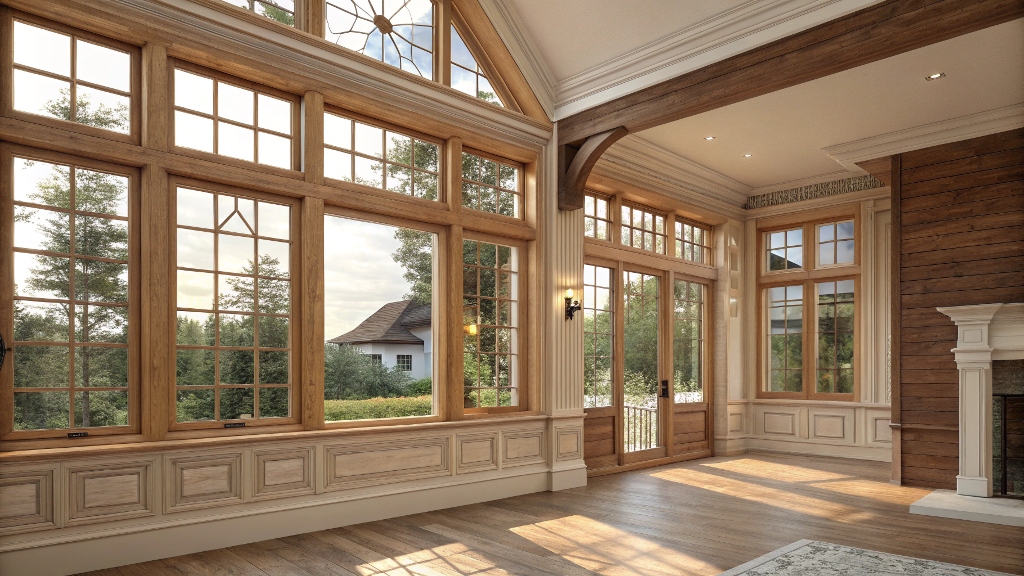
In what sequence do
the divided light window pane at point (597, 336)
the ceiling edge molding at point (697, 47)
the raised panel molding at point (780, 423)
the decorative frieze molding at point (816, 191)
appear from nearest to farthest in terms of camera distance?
1. the ceiling edge molding at point (697, 47)
2. the divided light window pane at point (597, 336)
3. the decorative frieze molding at point (816, 191)
4. the raised panel molding at point (780, 423)

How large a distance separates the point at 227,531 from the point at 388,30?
4.02m

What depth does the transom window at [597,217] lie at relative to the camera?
26.3ft

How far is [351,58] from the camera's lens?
5.53 metres

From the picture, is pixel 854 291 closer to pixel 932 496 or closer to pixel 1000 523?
pixel 932 496

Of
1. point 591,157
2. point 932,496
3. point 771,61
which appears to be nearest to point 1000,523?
point 932,496

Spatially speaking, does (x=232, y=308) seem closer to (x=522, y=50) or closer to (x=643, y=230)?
(x=522, y=50)

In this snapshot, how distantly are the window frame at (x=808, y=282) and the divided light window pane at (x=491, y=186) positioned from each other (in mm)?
4697

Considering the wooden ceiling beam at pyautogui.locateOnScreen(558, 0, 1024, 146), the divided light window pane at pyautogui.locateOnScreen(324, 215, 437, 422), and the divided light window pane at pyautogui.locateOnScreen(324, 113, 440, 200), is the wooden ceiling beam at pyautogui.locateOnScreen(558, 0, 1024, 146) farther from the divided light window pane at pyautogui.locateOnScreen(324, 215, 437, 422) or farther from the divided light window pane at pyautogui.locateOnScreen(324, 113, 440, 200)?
the divided light window pane at pyautogui.locateOnScreen(324, 215, 437, 422)

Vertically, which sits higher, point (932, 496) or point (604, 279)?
point (604, 279)

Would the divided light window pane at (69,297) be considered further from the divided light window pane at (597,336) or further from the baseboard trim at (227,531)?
the divided light window pane at (597,336)

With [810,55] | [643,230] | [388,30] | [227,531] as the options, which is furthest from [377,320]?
[643,230]

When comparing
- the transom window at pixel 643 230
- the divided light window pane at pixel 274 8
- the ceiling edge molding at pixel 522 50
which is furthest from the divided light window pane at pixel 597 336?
Result: the divided light window pane at pixel 274 8

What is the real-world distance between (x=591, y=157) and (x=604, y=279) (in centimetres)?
175

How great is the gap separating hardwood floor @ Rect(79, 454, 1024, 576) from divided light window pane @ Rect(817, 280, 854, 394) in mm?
2367
